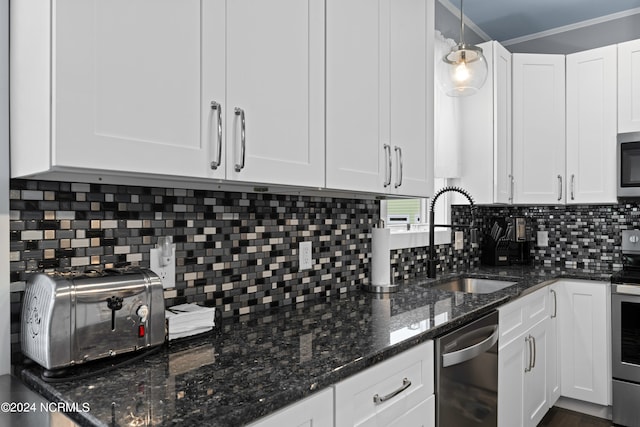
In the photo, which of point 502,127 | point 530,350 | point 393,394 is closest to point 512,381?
point 530,350

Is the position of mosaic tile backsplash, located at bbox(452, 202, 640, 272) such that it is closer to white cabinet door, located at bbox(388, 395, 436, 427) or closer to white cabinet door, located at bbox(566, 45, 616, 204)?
white cabinet door, located at bbox(566, 45, 616, 204)

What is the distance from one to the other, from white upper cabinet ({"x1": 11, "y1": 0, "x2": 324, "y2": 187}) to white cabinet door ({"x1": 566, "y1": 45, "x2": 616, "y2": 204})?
2.61 m

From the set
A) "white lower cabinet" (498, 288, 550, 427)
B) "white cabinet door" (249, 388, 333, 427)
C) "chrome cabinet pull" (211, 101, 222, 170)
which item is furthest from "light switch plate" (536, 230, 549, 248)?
"chrome cabinet pull" (211, 101, 222, 170)

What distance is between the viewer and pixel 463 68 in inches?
85.7

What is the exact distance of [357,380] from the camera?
1.16m

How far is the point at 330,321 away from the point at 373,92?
89 centimetres

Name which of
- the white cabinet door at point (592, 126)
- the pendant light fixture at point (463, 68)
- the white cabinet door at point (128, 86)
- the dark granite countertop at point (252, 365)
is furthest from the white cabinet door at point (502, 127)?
the white cabinet door at point (128, 86)

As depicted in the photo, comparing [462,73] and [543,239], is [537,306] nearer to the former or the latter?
[543,239]

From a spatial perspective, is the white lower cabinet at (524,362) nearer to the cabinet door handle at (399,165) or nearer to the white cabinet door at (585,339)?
the white cabinet door at (585,339)

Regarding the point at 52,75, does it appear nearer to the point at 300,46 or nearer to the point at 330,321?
the point at 300,46

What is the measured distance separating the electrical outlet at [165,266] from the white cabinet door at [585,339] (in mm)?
2539

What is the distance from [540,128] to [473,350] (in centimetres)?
221

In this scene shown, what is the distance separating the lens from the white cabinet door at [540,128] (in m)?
3.27

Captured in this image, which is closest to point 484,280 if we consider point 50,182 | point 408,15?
point 408,15
